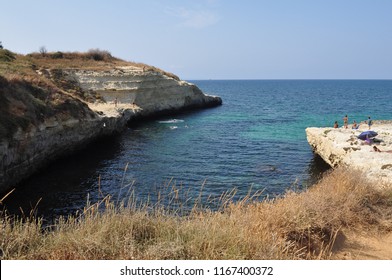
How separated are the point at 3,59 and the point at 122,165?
97.9ft

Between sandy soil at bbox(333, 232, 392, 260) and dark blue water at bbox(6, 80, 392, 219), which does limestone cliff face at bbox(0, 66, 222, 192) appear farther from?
sandy soil at bbox(333, 232, 392, 260)

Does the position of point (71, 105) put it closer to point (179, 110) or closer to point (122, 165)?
point (122, 165)

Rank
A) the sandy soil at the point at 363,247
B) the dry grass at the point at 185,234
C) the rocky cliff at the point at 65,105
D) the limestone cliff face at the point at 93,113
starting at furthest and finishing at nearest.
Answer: the rocky cliff at the point at 65,105
the limestone cliff face at the point at 93,113
the sandy soil at the point at 363,247
the dry grass at the point at 185,234

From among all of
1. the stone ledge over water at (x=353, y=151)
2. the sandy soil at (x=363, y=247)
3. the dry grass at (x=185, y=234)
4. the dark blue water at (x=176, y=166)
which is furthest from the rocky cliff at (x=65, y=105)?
the stone ledge over water at (x=353, y=151)

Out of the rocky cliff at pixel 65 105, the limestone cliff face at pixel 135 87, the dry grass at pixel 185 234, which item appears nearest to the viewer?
the dry grass at pixel 185 234

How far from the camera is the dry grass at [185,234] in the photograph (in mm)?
6527

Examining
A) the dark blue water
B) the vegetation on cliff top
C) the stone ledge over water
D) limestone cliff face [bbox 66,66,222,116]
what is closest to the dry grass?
the dark blue water

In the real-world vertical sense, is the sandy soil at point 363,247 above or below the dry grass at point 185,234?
below

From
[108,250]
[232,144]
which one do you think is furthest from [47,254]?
[232,144]

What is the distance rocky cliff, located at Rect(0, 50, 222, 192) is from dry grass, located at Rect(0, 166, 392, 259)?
53.2 feet

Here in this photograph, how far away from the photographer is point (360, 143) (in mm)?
26266

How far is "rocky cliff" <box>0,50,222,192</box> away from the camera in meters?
23.4

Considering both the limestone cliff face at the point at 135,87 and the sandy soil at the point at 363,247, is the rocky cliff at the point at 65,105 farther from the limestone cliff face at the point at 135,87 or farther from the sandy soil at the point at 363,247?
the sandy soil at the point at 363,247

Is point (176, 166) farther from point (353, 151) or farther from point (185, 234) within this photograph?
point (185, 234)
